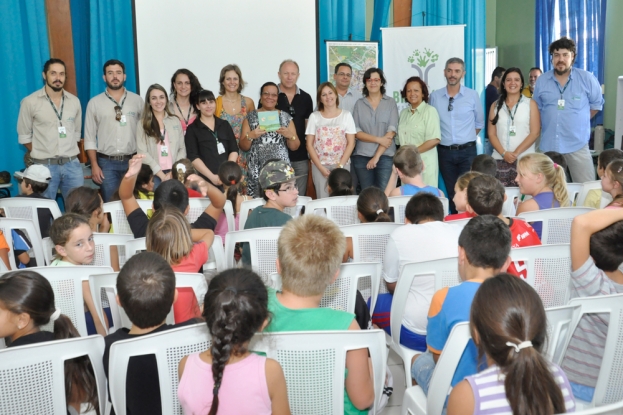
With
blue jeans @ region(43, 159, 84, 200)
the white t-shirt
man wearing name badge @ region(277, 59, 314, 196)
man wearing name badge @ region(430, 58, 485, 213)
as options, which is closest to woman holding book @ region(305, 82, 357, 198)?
man wearing name badge @ region(277, 59, 314, 196)

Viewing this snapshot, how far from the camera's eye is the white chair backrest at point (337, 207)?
3609 millimetres

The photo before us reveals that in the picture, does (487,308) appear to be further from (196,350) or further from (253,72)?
(253,72)

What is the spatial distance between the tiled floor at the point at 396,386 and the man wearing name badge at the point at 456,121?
9.78 ft

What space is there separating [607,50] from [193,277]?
7.68 meters

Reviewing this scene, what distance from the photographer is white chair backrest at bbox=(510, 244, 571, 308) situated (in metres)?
2.33

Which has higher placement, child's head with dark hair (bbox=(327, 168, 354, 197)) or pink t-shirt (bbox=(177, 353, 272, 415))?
child's head with dark hair (bbox=(327, 168, 354, 197))

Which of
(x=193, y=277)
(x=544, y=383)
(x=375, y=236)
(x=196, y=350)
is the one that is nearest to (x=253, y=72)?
(x=375, y=236)

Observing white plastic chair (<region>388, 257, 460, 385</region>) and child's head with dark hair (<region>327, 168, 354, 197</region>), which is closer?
white plastic chair (<region>388, 257, 460, 385</region>)

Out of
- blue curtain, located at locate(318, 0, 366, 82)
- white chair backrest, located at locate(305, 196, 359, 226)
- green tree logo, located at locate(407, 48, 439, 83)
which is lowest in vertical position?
white chair backrest, located at locate(305, 196, 359, 226)

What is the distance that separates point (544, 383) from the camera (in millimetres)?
1294

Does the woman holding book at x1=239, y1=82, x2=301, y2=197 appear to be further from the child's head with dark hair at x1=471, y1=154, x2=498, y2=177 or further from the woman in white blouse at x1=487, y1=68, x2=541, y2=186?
the woman in white blouse at x1=487, y1=68, x2=541, y2=186

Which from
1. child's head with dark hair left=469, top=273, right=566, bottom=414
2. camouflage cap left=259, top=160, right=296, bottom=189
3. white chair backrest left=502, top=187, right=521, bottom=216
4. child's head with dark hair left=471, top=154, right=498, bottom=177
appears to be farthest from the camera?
child's head with dark hair left=471, top=154, right=498, bottom=177

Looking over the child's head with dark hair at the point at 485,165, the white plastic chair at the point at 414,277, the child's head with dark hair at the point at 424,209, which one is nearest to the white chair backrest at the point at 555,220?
the child's head with dark hair at the point at 424,209

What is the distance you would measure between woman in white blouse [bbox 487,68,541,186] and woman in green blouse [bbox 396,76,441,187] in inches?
23.4
